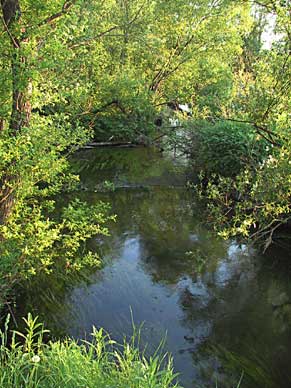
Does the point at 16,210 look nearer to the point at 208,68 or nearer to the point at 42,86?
the point at 42,86

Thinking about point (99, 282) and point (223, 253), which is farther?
point (223, 253)

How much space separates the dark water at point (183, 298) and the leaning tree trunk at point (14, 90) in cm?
179

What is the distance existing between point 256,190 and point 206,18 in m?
10.2

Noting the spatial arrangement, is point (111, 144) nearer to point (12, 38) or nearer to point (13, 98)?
point (13, 98)

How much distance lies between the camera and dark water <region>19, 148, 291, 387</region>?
523 cm

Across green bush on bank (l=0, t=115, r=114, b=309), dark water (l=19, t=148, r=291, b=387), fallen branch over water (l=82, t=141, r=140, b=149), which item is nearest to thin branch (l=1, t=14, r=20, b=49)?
green bush on bank (l=0, t=115, r=114, b=309)

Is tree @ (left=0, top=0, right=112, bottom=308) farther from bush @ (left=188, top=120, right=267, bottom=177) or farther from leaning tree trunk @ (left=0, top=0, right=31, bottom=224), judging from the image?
bush @ (left=188, top=120, right=267, bottom=177)

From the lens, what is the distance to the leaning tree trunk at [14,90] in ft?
15.1

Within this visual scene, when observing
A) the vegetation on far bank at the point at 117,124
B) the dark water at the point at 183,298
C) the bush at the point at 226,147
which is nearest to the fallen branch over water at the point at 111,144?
the vegetation on far bank at the point at 117,124

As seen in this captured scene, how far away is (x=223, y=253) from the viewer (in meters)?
7.77

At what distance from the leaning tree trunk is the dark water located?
5.86 ft

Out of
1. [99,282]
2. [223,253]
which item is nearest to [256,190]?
[223,253]

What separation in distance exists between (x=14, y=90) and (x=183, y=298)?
3.98m

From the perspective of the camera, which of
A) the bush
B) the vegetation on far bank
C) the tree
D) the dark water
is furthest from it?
the bush
